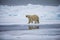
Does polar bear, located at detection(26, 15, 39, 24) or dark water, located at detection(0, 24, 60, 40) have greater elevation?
polar bear, located at detection(26, 15, 39, 24)

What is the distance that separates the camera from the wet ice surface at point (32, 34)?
192 cm

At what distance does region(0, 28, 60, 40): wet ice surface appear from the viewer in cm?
192

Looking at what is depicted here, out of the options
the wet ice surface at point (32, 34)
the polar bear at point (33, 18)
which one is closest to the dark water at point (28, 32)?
the wet ice surface at point (32, 34)

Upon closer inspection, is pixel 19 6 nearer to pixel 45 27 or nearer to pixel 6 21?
pixel 6 21

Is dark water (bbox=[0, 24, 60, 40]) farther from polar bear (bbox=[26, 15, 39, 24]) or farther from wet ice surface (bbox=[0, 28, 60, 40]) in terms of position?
polar bear (bbox=[26, 15, 39, 24])

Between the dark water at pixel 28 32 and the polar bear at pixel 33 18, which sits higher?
the polar bear at pixel 33 18

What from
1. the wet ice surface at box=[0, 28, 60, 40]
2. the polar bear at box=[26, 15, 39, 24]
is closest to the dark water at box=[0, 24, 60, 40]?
the wet ice surface at box=[0, 28, 60, 40]

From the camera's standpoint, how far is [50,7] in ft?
6.44

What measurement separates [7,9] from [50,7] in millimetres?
760

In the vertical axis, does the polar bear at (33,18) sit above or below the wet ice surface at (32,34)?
above

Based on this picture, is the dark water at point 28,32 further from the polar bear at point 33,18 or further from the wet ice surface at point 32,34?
the polar bear at point 33,18

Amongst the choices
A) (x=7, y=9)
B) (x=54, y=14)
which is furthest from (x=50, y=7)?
(x=7, y=9)

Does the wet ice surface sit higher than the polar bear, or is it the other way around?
the polar bear

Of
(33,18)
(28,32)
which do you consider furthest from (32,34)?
(33,18)
